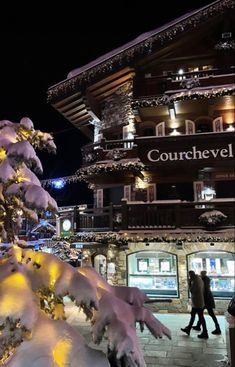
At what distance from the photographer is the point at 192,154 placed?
14852 millimetres

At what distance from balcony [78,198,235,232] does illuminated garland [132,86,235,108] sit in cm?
464

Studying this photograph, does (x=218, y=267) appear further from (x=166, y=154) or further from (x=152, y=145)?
(x=152, y=145)

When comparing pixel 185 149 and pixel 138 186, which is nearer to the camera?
pixel 185 149

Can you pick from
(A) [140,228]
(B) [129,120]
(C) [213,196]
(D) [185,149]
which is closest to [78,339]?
(A) [140,228]

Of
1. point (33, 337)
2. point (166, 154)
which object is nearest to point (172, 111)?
point (166, 154)

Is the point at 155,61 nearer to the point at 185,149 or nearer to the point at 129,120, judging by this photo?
the point at 129,120

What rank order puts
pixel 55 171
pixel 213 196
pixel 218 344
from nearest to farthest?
pixel 218 344, pixel 213 196, pixel 55 171

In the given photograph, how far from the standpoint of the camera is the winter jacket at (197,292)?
429 inches

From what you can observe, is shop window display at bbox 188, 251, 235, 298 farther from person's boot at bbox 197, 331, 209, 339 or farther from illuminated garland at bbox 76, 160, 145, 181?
illuminated garland at bbox 76, 160, 145, 181

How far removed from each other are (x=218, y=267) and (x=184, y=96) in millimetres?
7545

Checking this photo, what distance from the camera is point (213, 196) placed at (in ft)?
52.5

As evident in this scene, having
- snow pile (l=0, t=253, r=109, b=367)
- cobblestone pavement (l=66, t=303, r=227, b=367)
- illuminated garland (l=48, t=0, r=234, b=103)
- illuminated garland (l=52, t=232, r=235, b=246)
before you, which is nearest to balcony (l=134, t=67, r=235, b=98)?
illuminated garland (l=48, t=0, r=234, b=103)

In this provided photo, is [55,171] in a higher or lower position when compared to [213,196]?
higher

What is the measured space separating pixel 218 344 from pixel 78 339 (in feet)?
26.0
